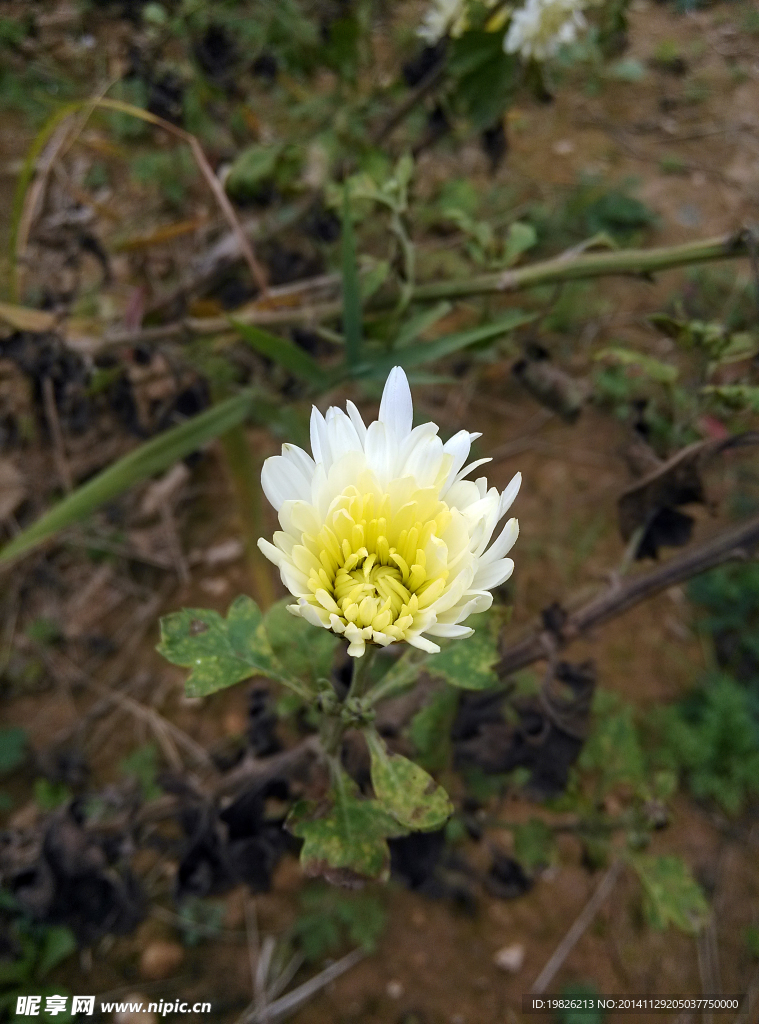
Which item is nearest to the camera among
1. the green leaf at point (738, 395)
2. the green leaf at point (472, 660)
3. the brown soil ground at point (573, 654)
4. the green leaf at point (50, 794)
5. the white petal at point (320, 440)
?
the white petal at point (320, 440)

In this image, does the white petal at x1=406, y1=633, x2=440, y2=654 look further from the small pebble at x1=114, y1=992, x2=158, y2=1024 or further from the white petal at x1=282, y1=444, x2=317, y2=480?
the small pebble at x1=114, y1=992, x2=158, y2=1024

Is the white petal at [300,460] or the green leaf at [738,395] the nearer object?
the white petal at [300,460]

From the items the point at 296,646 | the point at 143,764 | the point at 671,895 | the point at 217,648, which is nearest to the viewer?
the point at 217,648

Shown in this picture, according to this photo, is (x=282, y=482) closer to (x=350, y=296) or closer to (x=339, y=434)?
(x=339, y=434)

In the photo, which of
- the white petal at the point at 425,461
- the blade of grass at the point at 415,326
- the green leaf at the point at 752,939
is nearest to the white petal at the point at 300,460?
the white petal at the point at 425,461

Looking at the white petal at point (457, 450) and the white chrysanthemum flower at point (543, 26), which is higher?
the white chrysanthemum flower at point (543, 26)

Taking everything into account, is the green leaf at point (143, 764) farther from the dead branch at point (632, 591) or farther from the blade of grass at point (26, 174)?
the blade of grass at point (26, 174)

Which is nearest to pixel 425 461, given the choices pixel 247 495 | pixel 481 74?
pixel 247 495

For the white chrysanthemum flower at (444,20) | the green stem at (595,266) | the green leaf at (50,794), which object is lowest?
the green leaf at (50,794)
